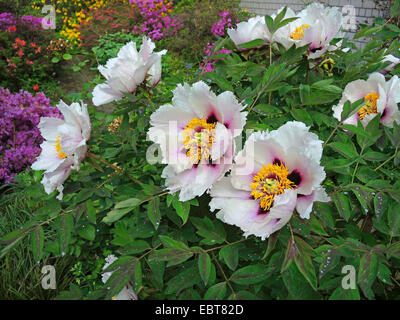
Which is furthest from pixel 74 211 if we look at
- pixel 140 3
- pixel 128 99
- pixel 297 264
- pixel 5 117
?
pixel 140 3

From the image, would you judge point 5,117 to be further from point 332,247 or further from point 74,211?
point 332,247

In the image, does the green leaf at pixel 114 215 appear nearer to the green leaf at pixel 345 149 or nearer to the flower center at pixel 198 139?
the flower center at pixel 198 139

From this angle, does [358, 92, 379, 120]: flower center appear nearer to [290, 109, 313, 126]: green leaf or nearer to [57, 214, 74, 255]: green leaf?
[290, 109, 313, 126]: green leaf

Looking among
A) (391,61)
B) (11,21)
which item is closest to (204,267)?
(391,61)

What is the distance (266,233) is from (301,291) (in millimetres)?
173

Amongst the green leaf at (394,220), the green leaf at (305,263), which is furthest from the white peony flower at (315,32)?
the green leaf at (305,263)

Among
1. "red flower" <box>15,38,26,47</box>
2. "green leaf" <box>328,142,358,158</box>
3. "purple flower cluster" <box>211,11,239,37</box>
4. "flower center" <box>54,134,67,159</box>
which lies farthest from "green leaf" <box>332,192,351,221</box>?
"red flower" <box>15,38,26,47</box>

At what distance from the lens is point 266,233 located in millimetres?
780

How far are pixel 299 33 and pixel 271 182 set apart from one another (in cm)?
53

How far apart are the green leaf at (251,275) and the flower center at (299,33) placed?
675 millimetres

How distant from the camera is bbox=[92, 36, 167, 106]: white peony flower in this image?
107 cm

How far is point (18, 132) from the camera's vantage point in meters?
3.57

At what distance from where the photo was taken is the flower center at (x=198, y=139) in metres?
0.90

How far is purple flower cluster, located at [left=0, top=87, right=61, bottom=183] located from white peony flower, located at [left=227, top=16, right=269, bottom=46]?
8.79 feet
